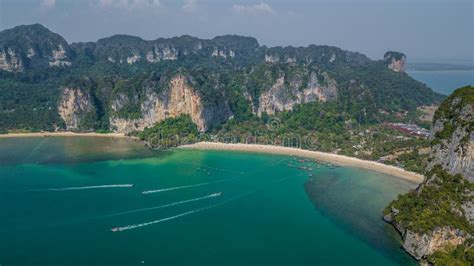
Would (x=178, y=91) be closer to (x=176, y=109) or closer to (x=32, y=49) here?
(x=176, y=109)

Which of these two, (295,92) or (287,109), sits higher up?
(295,92)

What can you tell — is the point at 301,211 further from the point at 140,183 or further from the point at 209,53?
the point at 209,53

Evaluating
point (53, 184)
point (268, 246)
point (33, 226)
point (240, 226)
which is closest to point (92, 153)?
point (53, 184)

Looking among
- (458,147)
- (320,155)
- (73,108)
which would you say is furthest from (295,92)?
(458,147)

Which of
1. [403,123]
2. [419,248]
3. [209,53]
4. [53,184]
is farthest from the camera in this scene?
[209,53]

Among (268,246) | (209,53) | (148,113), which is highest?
(209,53)

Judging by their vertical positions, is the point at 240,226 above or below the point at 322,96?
below

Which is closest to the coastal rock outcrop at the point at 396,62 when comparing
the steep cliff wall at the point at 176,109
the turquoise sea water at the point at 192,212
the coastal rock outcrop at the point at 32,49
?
the steep cliff wall at the point at 176,109

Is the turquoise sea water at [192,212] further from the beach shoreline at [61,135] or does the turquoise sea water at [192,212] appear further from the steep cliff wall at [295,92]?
the steep cliff wall at [295,92]
